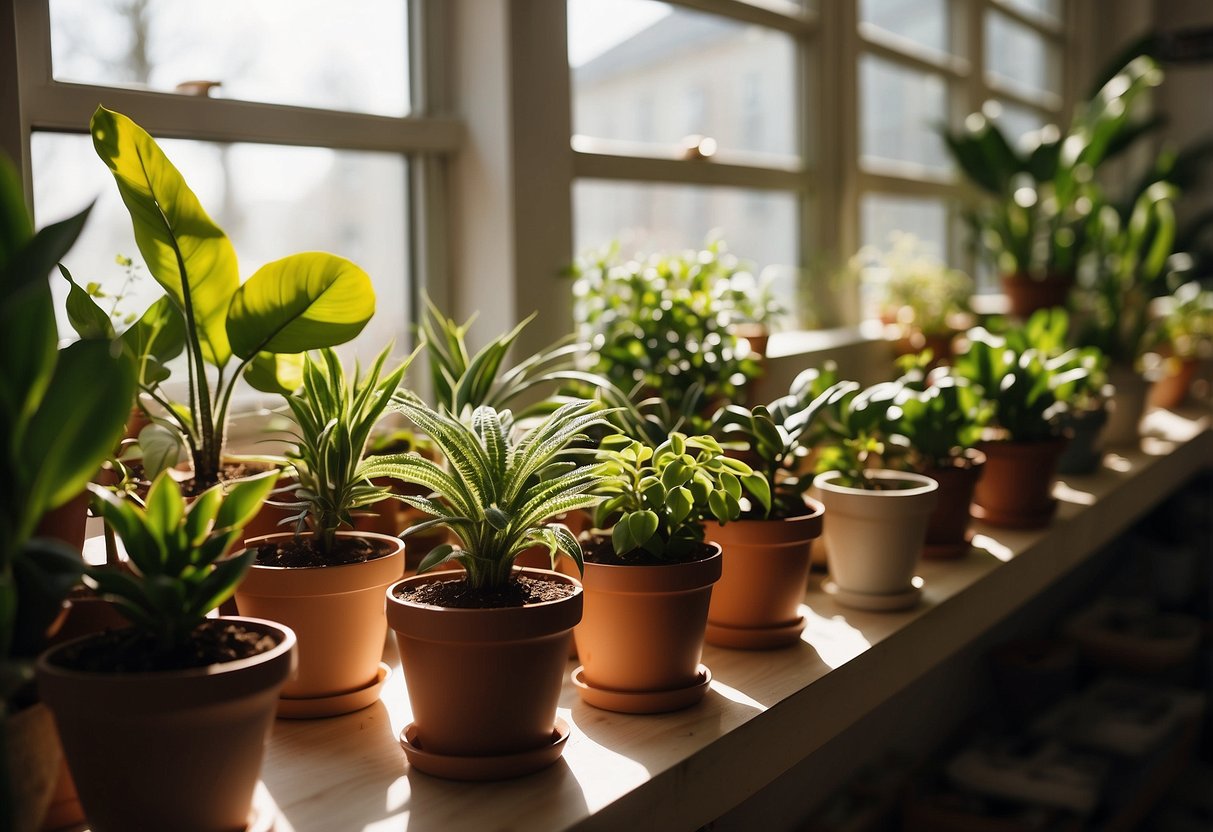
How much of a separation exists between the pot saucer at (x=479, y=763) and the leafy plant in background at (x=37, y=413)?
0.37 meters

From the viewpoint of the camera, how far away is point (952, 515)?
75.4 inches

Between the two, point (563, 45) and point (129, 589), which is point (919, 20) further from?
point (129, 589)

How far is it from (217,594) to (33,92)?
80 cm

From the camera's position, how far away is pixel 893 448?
1.83 m

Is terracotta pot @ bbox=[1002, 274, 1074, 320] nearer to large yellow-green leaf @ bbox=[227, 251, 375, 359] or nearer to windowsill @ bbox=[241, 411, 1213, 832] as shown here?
windowsill @ bbox=[241, 411, 1213, 832]

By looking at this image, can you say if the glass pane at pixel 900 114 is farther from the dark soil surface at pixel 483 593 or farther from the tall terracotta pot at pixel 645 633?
the dark soil surface at pixel 483 593

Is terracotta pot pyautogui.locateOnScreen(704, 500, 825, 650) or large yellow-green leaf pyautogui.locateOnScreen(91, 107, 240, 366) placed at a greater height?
large yellow-green leaf pyautogui.locateOnScreen(91, 107, 240, 366)

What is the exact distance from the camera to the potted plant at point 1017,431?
2076 mm

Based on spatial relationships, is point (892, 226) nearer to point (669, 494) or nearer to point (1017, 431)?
point (1017, 431)

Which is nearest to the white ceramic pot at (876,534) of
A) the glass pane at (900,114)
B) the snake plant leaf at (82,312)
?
the snake plant leaf at (82,312)

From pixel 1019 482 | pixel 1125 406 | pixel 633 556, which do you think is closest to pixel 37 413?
pixel 633 556

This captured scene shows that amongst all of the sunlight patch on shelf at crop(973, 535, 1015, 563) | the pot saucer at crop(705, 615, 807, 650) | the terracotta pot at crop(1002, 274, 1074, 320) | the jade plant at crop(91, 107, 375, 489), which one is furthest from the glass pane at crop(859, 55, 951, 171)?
the jade plant at crop(91, 107, 375, 489)

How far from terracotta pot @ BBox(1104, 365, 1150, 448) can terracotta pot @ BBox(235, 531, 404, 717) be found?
2.24 metres

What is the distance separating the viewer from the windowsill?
3.38 feet
